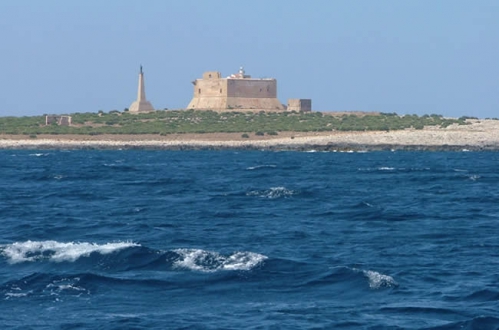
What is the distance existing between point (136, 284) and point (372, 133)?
309 feet

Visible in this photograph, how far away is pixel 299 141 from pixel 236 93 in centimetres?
3178

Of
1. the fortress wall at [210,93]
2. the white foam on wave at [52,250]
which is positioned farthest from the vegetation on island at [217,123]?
the white foam on wave at [52,250]

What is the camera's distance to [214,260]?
71.5 feet

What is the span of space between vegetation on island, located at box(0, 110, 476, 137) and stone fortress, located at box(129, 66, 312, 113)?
2.00 meters

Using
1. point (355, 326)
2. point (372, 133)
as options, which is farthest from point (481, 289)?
point (372, 133)

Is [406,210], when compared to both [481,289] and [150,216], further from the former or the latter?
[481,289]

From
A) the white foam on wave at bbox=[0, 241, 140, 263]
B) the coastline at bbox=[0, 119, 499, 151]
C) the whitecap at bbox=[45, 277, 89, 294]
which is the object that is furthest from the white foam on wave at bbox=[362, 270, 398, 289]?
the coastline at bbox=[0, 119, 499, 151]

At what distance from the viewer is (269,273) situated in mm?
20500

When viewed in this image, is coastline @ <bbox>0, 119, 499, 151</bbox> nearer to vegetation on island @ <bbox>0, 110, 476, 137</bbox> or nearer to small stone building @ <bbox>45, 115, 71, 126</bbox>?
vegetation on island @ <bbox>0, 110, 476, 137</bbox>

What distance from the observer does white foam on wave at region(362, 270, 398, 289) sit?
19203 mm

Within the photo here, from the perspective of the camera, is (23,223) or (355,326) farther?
(23,223)

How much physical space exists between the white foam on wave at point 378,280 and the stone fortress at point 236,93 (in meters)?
113

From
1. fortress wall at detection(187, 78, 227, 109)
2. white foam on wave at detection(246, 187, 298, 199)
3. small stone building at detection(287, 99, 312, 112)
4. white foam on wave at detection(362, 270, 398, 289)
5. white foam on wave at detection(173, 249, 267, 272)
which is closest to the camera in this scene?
white foam on wave at detection(362, 270, 398, 289)

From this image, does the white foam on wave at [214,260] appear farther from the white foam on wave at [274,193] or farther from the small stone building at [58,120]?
the small stone building at [58,120]
